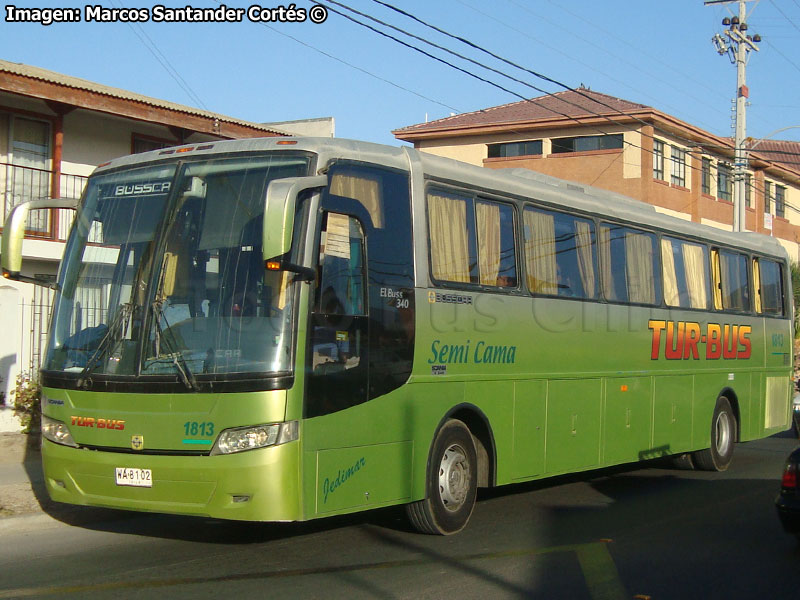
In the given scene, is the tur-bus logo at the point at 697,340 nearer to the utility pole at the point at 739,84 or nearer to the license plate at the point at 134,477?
the license plate at the point at 134,477

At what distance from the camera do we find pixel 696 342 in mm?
14109

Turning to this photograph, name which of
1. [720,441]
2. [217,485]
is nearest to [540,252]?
[217,485]

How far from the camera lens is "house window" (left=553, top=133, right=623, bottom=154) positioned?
1542 inches

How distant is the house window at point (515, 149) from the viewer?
41.2 meters

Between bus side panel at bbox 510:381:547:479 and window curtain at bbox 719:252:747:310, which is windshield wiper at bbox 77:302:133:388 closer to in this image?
bus side panel at bbox 510:381:547:479

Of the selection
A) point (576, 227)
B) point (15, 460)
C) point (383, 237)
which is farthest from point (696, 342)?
point (15, 460)

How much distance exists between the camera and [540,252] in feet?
35.0

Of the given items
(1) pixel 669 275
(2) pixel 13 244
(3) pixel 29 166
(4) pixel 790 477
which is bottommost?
(4) pixel 790 477

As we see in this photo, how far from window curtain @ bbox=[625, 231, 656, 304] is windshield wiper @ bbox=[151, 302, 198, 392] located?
21.9ft

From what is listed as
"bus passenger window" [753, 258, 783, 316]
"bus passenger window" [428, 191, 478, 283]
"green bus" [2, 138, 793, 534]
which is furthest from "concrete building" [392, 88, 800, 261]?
"bus passenger window" [428, 191, 478, 283]

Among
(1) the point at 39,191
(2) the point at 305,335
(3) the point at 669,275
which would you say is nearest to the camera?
(2) the point at 305,335

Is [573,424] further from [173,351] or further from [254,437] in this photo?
[173,351]

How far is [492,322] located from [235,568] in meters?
3.56

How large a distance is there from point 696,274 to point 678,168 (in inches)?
1107
